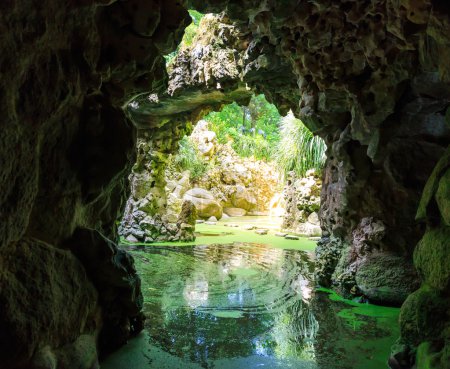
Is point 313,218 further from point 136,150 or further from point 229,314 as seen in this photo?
point 136,150

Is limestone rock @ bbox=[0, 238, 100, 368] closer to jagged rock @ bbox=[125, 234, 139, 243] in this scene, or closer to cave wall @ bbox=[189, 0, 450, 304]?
cave wall @ bbox=[189, 0, 450, 304]

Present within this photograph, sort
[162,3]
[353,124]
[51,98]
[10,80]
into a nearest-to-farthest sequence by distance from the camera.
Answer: [10,80] < [51,98] < [162,3] < [353,124]

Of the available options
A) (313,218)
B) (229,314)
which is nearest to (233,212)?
(313,218)

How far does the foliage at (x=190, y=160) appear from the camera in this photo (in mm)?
14727

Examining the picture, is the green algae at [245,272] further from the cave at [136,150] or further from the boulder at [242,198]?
the boulder at [242,198]

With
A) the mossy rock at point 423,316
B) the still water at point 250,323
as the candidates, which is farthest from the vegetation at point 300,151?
the mossy rock at point 423,316

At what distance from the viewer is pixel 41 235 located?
233 cm

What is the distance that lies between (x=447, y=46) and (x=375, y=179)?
94.5 inches

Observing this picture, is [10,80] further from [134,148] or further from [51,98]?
[134,148]

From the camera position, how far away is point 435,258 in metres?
2.63

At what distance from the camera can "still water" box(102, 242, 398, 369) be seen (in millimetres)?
2846

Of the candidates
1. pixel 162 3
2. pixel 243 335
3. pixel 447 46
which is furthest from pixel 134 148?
pixel 447 46

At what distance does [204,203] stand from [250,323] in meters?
12.2

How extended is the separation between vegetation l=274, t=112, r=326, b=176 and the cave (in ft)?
18.3
